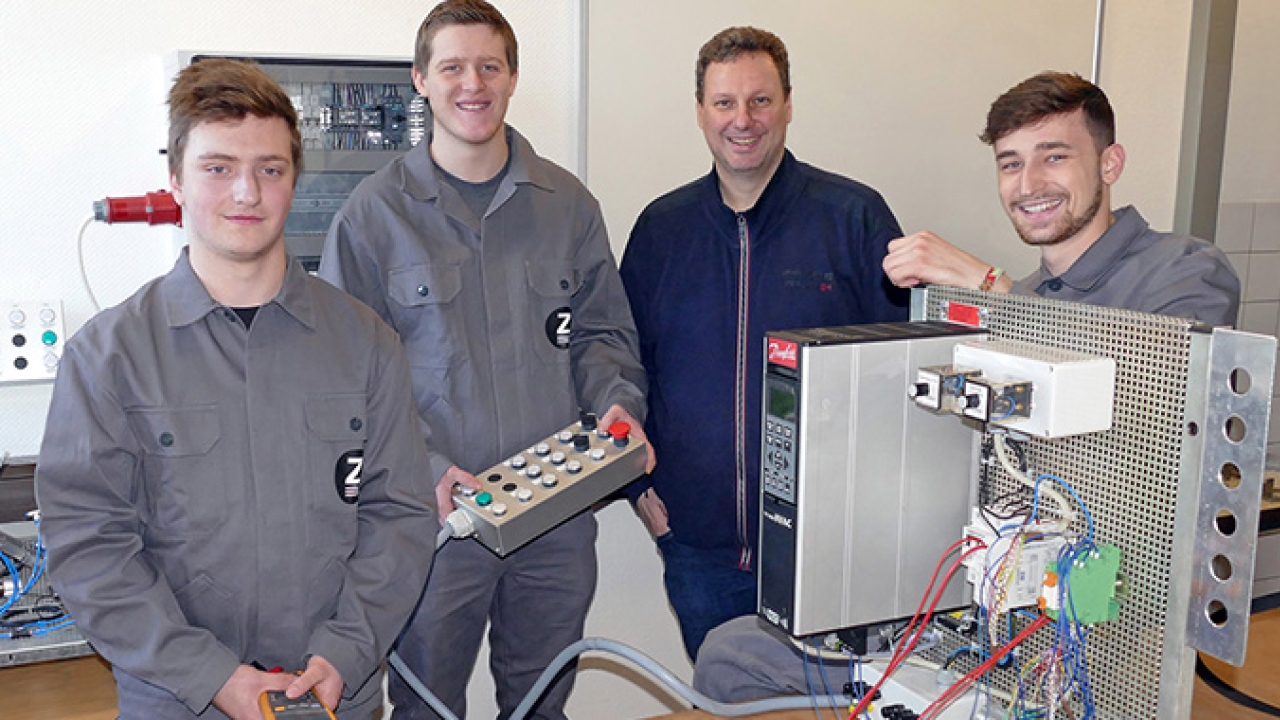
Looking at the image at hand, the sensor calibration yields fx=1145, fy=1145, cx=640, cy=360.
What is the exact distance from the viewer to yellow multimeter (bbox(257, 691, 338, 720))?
1.49m

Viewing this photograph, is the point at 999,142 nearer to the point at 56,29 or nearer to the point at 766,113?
the point at 766,113

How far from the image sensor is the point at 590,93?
2883mm

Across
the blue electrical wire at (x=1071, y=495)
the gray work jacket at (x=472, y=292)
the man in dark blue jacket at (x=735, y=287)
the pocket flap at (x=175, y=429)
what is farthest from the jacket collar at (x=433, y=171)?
the blue electrical wire at (x=1071, y=495)

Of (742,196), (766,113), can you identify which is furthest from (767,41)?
(742,196)

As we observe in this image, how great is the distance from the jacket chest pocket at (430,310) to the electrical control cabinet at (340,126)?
1.39 ft

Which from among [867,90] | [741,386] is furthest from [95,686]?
[867,90]

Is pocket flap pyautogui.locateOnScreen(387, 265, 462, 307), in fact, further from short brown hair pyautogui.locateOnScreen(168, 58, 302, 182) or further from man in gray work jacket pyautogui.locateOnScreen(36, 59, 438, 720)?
short brown hair pyautogui.locateOnScreen(168, 58, 302, 182)

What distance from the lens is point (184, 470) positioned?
5.46 ft

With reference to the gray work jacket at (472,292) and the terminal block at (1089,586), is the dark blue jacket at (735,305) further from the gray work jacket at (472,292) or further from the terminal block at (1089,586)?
the terminal block at (1089,586)

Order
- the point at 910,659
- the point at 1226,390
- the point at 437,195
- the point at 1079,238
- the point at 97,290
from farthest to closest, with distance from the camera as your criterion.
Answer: the point at 97,290 → the point at 437,195 → the point at 1079,238 → the point at 910,659 → the point at 1226,390

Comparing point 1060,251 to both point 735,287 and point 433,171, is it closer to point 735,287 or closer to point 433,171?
point 735,287

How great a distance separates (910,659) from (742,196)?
4.05 feet

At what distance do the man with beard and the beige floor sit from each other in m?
0.62

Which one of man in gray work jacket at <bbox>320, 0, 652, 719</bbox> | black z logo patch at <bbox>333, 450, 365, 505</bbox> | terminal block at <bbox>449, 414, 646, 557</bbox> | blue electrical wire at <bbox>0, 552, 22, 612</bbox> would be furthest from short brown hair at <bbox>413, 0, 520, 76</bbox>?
blue electrical wire at <bbox>0, 552, 22, 612</bbox>
